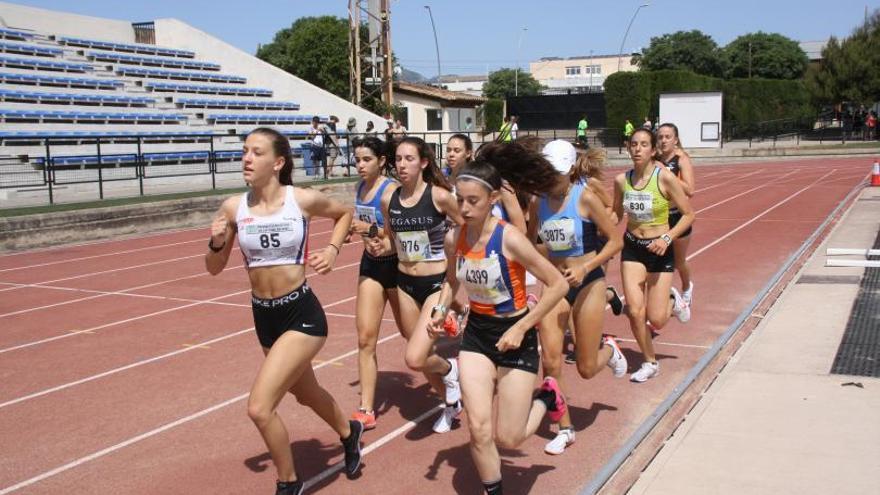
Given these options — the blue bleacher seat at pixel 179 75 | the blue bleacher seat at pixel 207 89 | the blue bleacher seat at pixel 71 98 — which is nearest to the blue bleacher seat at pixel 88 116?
the blue bleacher seat at pixel 71 98

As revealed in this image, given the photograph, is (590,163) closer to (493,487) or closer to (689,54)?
(493,487)

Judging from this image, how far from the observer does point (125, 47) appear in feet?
112

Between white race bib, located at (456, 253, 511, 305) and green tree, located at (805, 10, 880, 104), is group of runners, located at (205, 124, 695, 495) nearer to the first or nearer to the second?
white race bib, located at (456, 253, 511, 305)

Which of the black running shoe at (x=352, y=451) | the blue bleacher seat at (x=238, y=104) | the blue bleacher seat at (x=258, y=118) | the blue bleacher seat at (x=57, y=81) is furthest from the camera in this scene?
the blue bleacher seat at (x=238, y=104)

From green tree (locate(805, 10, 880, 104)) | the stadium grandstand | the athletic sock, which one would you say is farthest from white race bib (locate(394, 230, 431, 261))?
green tree (locate(805, 10, 880, 104))

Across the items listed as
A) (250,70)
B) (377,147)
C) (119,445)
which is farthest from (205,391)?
(250,70)

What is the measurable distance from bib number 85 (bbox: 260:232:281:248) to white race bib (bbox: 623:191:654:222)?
3580 mm

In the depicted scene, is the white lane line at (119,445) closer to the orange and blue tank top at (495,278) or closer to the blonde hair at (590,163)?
the orange and blue tank top at (495,278)

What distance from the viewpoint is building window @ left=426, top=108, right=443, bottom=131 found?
54969mm

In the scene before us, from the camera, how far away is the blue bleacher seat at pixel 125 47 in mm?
32344

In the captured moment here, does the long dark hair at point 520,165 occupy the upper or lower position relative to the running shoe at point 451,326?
upper

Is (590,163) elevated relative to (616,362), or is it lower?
elevated

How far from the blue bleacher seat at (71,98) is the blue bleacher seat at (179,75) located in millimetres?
2448

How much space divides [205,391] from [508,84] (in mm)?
137770
